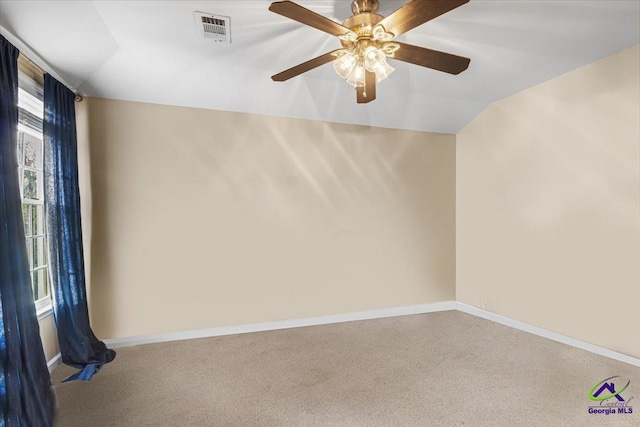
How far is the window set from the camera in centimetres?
239

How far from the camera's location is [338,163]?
12.1 feet

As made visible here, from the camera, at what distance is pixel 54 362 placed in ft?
8.21

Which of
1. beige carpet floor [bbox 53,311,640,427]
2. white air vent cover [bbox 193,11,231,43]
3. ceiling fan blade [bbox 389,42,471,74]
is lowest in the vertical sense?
beige carpet floor [bbox 53,311,640,427]

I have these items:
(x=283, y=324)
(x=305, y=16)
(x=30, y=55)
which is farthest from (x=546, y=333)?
(x=30, y=55)

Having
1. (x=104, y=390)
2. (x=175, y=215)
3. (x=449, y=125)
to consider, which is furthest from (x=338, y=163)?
(x=104, y=390)

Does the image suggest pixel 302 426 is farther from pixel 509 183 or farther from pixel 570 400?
pixel 509 183

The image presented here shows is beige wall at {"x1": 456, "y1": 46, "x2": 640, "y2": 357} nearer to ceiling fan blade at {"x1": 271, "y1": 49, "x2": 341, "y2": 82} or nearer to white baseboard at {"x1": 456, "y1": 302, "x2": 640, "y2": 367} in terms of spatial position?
white baseboard at {"x1": 456, "y1": 302, "x2": 640, "y2": 367}

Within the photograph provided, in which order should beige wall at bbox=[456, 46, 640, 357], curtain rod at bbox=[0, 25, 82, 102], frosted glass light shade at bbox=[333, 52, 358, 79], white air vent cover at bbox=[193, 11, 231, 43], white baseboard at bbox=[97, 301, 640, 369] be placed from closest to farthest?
frosted glass light shade at bbox=[333, 52, 358, 79]
curtain rod at bbox=[0, 25, 82, 102]
white air vent cover at bbox=[193, 11, 231, 43]
beige wall at bbox=[456, 46, 640, 357]
white baseboard at bbox=[97, 301, 640, 369]

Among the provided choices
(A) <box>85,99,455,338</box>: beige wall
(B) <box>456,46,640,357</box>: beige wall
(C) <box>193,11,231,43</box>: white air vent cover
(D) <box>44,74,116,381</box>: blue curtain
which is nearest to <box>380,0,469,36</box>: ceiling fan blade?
(C) <box>193,11,231,43</box>: white air vent cover

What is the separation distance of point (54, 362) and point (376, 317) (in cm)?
293

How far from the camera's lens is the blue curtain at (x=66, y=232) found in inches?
94.3

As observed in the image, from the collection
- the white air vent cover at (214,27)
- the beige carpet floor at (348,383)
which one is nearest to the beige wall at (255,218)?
the beige carpet floor at (348,383)

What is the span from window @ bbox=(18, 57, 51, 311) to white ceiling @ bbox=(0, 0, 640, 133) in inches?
10.7

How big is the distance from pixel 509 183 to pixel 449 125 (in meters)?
0.97
